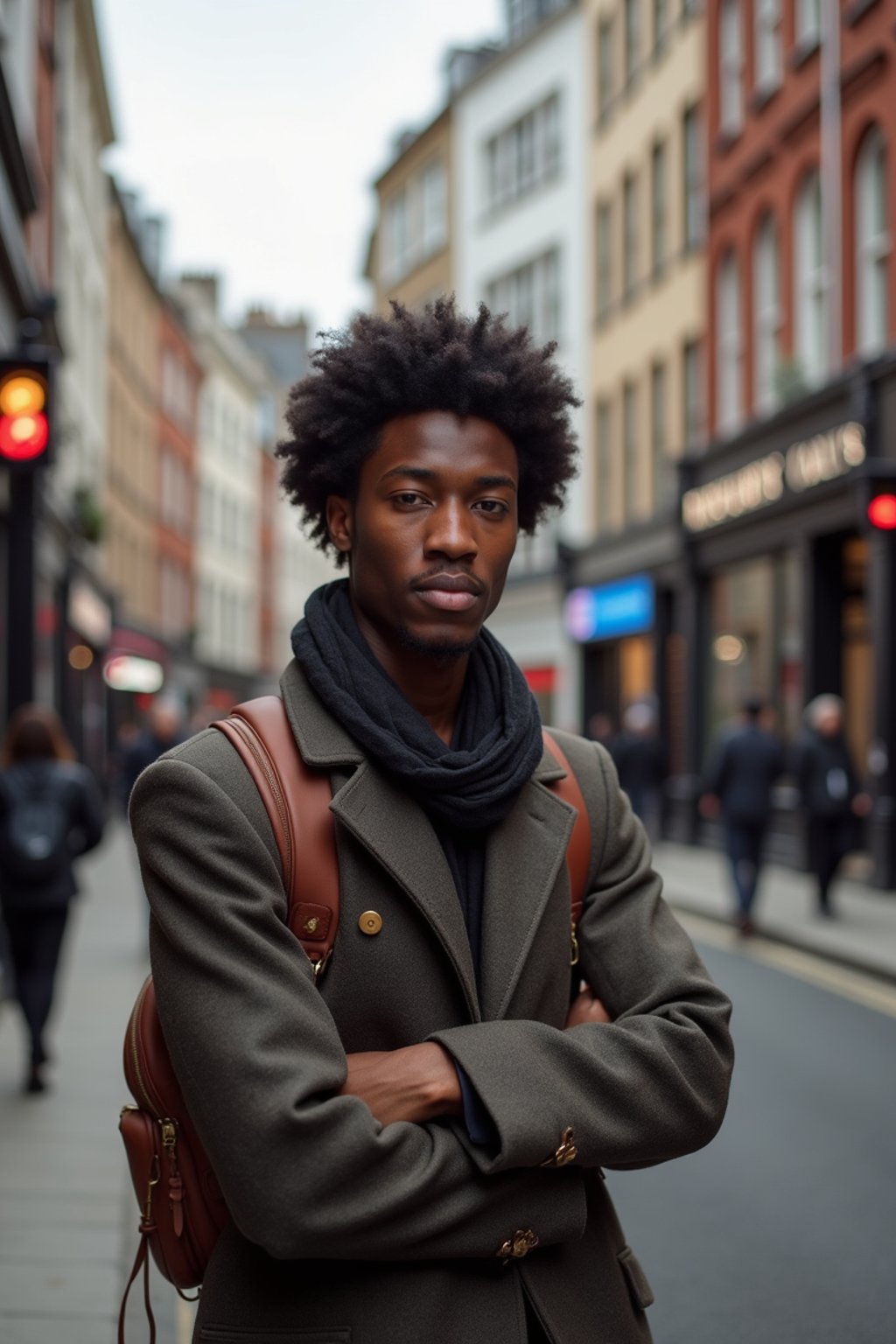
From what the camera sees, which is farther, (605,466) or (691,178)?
(605,466)

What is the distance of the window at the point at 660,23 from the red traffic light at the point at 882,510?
15.8 meters

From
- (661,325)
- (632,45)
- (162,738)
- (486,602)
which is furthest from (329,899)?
(632,45)

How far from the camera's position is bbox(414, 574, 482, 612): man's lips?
212 centimetres

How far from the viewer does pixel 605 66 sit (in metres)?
30.5

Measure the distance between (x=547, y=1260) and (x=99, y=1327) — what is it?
9.45ft

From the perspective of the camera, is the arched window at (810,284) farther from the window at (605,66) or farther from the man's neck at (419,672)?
the man's neck at (419,672)

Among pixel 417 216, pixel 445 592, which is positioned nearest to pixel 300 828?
pixel 445 592

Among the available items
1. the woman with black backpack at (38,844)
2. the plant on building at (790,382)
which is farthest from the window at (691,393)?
the woman with black backpack at (38,844)

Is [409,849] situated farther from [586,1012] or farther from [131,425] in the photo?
[131,425]

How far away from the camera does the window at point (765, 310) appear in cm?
2139

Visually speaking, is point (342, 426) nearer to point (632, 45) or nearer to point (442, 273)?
point (632, 45)

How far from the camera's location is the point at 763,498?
20.4 m

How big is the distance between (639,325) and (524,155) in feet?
28.3

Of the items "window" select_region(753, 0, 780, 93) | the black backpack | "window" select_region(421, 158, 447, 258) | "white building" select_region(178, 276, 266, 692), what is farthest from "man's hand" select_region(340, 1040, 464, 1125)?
"white building" select_region(178, 276, 266, 692)
